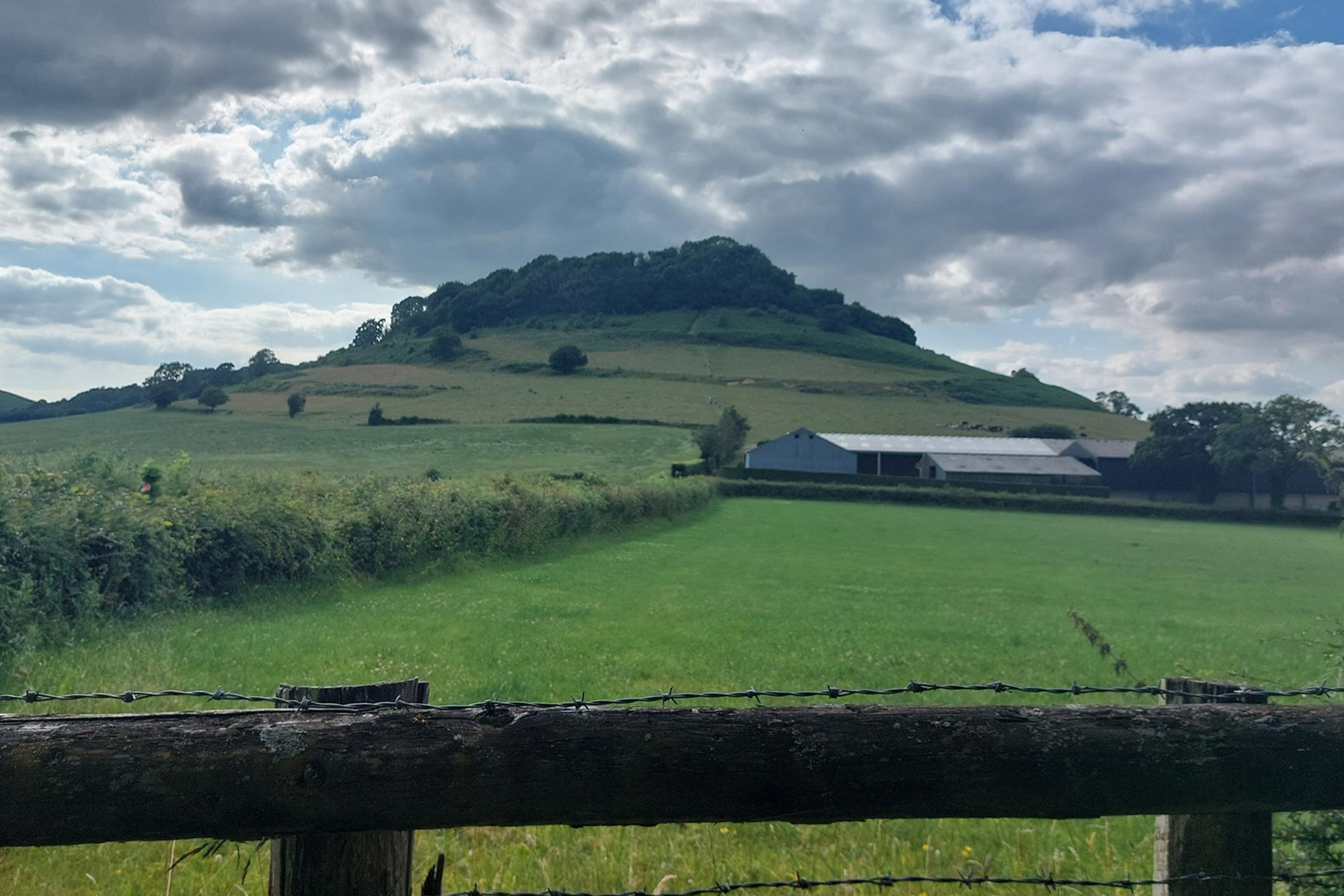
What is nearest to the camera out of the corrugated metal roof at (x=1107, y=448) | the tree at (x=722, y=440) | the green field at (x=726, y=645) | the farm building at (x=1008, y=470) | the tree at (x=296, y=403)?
the green field at (x=726, y=645)

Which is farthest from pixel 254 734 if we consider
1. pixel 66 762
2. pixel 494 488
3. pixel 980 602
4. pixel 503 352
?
pixel 503 352

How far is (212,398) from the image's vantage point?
88.4m

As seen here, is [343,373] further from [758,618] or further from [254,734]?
[254,734]

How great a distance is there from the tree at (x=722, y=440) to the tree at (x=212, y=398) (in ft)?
161

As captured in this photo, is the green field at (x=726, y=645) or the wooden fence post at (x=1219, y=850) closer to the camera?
the wooden fence post at (x=1219, y=850)

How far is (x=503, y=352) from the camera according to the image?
459ft

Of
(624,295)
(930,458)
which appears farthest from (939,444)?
(624,295)

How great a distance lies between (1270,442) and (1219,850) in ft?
286

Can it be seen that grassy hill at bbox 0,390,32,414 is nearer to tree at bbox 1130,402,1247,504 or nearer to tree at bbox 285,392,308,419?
tree at bbox 285,392,308,419

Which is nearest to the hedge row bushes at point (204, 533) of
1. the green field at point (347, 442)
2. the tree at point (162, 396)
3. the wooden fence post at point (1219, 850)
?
the wooden fence post at point (1219, 850)

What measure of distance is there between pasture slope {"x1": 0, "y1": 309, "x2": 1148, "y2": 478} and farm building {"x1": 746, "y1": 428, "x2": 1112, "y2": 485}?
8450 millimetres

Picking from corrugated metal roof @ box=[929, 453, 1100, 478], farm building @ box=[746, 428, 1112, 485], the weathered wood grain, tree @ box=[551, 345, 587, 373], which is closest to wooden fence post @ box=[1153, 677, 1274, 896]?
the weathered wood grain

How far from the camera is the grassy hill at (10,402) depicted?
8050 centimetres

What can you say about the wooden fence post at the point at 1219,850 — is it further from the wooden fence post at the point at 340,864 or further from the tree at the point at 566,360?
the tree at the point at 566,360
